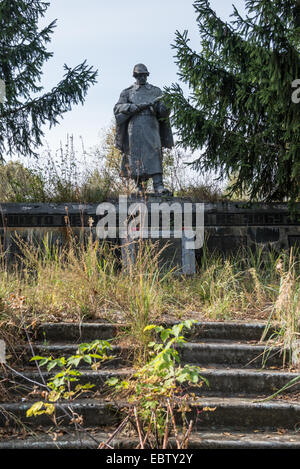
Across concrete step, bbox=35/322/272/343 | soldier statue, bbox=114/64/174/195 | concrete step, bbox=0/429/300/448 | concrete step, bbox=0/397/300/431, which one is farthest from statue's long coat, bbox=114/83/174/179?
concrete step, bbox=0/429/300/448

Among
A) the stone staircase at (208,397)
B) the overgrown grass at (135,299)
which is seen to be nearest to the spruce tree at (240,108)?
the overgrown grass at (135,299)

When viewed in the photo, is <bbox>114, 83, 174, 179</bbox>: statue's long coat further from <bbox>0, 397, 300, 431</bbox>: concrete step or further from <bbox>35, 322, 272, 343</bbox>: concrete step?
<bbox>0, 397, 300, 431</bbox>: concrete step

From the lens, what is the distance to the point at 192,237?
22.4 feet

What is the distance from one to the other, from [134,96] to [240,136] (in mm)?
2140

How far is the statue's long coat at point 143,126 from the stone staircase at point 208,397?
4275mm

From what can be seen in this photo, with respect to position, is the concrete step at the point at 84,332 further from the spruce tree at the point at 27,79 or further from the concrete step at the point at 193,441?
the spruce tree at the point at 27,79

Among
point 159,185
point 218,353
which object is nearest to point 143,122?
point 159,185

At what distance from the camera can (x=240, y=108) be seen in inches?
286

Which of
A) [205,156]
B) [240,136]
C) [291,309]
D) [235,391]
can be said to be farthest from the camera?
[205,156]

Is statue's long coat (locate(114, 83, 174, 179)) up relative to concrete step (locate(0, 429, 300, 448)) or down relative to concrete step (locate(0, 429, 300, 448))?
up

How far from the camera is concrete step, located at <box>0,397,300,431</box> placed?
2984mm

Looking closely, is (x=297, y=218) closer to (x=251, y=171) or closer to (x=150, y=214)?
(x=251, y=171)

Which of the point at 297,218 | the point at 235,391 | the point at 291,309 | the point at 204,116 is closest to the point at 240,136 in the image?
the point at 204,116

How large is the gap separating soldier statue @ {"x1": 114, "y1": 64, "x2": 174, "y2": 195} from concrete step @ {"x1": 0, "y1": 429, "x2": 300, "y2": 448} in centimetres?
522
